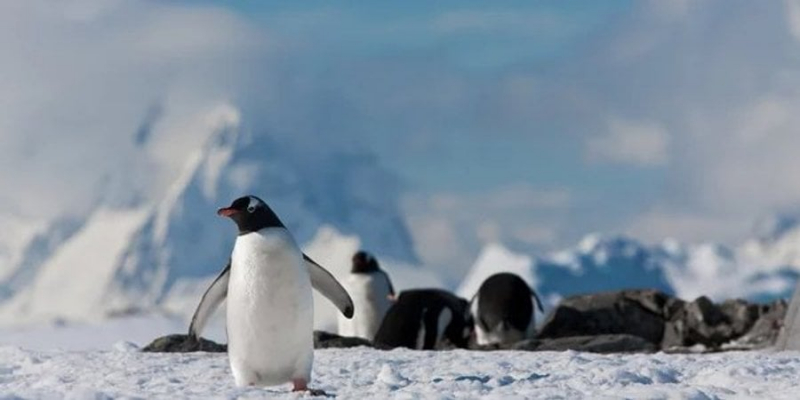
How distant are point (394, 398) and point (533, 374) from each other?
277cm

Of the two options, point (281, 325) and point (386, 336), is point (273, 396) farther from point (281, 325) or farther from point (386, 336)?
point (386, 336)

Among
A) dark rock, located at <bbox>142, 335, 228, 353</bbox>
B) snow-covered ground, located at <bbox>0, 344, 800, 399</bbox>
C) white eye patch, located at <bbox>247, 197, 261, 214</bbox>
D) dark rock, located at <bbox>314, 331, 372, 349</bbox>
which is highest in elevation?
white eye patch, located at <bbox>247, 197, 261, 214</bbox>

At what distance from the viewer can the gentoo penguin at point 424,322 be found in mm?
20594

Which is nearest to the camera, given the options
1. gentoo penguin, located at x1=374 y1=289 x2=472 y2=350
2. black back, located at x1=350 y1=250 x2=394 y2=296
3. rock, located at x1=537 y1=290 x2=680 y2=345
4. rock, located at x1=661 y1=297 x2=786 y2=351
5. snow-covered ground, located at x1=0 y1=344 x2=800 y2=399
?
snow-covered ground, located at x1=0 y1=344 x2=800 y2=399

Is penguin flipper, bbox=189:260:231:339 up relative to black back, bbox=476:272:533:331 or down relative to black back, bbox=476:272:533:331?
down

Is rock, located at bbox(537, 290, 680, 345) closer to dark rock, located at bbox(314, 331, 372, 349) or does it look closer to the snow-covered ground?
dark rock, located at bbox(314, 331, 372, 349)

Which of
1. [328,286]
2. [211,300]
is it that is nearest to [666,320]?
[328,286]

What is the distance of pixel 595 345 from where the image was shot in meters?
18.5

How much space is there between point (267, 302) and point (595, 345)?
6.72 metres

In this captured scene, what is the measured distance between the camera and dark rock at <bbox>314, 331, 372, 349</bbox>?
18297 millimetres

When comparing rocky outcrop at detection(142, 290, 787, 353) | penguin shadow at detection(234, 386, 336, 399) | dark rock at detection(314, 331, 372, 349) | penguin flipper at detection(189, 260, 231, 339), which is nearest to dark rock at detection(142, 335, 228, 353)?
dark rock at detection(314, 331, 372, 349)

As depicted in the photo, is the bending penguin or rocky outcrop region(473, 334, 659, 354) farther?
rocky outcrop region(473, 334, 659, 354)

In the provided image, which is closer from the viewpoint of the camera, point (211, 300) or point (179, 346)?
point (211, 300)

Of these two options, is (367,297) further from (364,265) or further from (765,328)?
(765,328)
